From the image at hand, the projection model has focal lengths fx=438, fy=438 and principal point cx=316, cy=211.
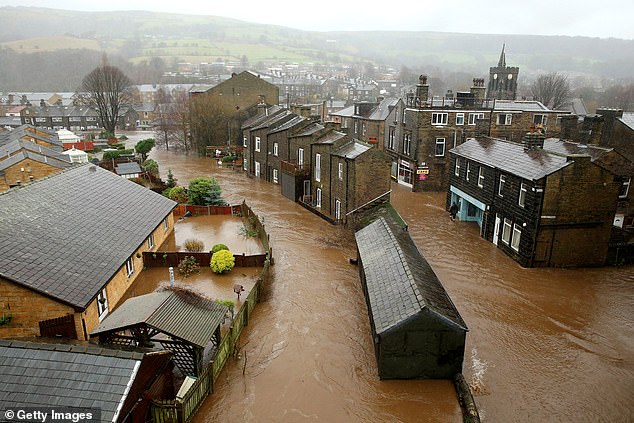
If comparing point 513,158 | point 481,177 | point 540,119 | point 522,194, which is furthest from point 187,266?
point 540,119

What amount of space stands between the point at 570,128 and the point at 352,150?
17073mm

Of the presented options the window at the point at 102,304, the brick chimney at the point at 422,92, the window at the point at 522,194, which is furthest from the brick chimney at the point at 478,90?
the window at the point at 102,304

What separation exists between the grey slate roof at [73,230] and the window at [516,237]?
Answer: 18936mm

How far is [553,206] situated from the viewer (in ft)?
70.1

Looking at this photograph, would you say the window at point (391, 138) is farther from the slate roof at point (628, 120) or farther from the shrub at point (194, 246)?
the shrub at point (194, 246)

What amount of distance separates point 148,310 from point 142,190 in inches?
577

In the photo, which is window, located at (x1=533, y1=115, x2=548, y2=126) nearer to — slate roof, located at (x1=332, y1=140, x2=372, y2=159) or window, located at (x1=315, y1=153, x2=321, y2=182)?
slate roof, located at (x1=332, y1=140, x2=372, y2=159)

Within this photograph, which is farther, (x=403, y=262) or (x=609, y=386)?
(x=403, y=262)

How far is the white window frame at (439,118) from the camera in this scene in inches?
1485

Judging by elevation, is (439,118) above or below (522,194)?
above

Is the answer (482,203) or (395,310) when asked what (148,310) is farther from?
(482,203)

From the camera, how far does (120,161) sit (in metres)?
48.2

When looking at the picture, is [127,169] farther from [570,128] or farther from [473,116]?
[570,128]

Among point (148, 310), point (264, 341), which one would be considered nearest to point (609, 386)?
point (264, 341)
